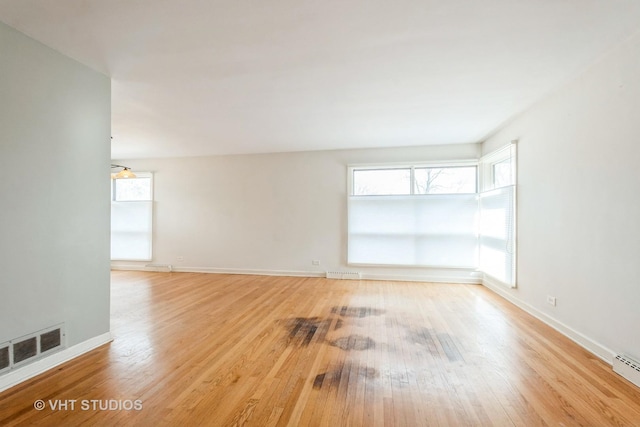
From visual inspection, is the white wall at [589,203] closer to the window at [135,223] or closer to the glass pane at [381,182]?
the glass pane at [381,182]

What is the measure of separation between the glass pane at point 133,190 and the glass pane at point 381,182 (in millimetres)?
4842

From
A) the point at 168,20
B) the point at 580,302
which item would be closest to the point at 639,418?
the point at 580,302

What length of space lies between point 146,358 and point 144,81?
2638 mm

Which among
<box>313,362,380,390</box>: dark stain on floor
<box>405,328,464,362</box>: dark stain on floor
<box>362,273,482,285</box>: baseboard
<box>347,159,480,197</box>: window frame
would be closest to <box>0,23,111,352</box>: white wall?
<box>313,362,380,390</box>: dark stain on floor

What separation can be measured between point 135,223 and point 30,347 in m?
4.85

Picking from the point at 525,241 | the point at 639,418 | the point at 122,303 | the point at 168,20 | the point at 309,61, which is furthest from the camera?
A: the point at 122,303

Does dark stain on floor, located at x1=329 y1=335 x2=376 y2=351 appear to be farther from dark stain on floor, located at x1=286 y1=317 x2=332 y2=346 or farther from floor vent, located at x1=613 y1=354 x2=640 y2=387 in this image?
floor vent, located at x1=613 y1=354 x2=640 y2=387

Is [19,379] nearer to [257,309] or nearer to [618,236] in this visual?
[257,309]

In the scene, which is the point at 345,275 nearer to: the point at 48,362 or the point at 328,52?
the point at 328,52

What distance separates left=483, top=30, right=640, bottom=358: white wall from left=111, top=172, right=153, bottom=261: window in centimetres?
720

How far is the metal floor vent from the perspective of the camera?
1974 millimetres

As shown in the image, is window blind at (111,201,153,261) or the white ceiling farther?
window blind at (111,201,153,261)

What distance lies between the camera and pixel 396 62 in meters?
2.48

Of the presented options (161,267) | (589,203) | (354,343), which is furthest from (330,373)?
(161,267)
